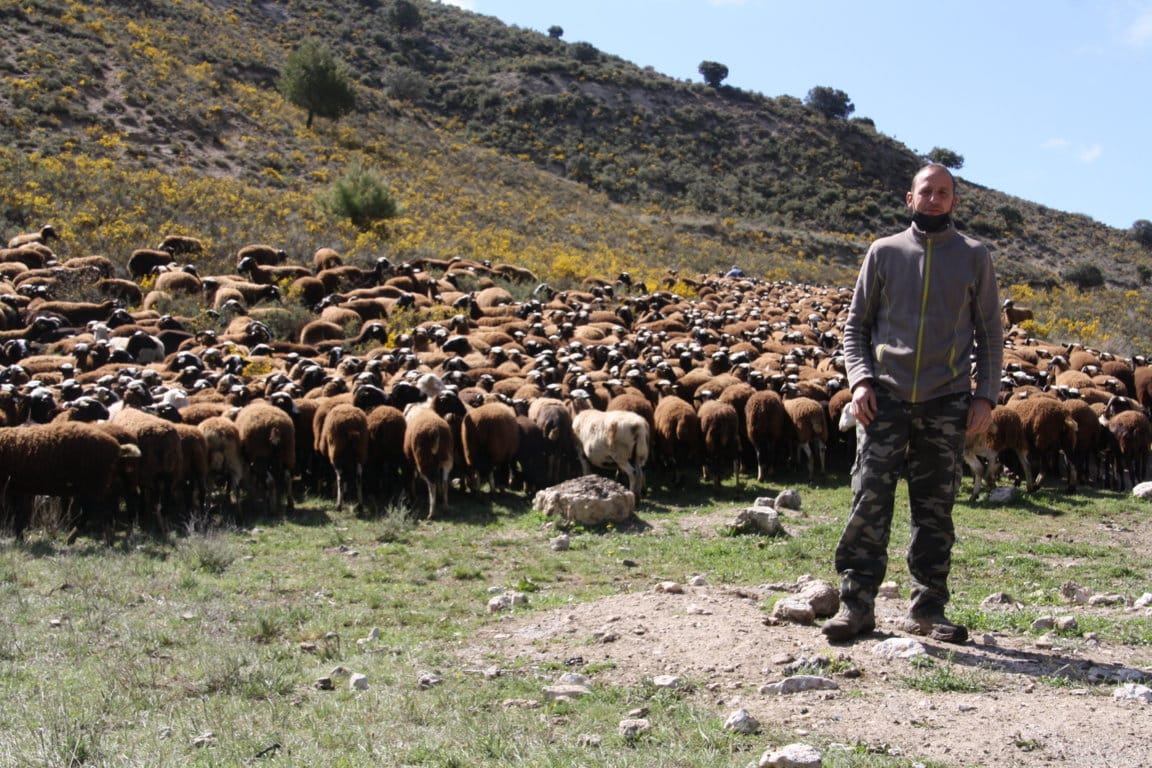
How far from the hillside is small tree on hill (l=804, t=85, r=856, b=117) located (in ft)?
10.5

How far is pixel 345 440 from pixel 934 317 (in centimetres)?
895

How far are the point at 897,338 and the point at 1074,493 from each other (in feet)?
31.1

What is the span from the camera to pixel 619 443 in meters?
13.6

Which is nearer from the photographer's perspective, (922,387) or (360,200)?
(922,387)

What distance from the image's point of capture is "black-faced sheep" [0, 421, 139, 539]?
11.0 m

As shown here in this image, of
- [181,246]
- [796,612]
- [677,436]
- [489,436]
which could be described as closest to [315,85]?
[181,246]

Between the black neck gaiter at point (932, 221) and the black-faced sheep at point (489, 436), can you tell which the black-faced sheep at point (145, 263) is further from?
the black neck gaiter at point (932, 221)

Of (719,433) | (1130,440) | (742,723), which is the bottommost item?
(742,723)

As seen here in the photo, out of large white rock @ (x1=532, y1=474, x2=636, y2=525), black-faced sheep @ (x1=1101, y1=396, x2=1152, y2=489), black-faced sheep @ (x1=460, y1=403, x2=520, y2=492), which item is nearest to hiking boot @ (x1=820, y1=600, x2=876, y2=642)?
large white rock @ (x1=532, y1=474, x2=636, y2=525)

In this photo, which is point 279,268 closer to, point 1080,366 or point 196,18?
point 1080,366

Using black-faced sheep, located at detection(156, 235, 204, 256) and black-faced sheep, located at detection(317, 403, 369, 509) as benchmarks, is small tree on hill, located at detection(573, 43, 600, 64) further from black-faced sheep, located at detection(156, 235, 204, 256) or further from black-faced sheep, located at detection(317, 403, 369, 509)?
black-faced sheep, located at detection(317, 403, 369, 509)

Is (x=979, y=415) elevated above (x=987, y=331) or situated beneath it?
situated beneath

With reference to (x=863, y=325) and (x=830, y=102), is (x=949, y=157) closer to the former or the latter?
(x=830, y=102)

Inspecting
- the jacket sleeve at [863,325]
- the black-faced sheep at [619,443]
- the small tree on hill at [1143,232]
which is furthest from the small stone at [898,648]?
the small tree on hill at [1143,232]
